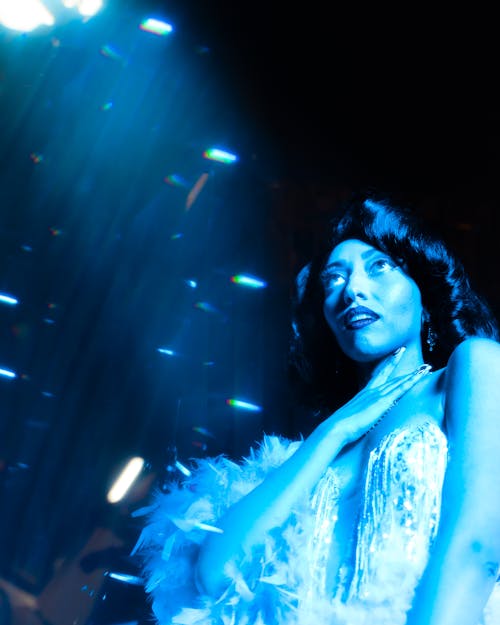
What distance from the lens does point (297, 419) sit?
8.12 ft

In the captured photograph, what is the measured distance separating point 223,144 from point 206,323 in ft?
2.58

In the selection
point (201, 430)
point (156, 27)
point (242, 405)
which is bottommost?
point (201, 430)

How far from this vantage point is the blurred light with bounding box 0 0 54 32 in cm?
184

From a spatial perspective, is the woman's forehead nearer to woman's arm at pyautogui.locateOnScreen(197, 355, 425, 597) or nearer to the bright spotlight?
woman's arm at pyautogui.locateOnScreen(197, 355, 425, 597)

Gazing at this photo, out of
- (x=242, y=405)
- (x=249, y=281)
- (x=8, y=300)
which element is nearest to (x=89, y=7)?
(x=8, y=300)

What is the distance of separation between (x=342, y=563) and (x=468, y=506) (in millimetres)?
342

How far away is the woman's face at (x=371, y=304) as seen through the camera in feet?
4.82

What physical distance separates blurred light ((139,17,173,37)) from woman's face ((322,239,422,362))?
126cm

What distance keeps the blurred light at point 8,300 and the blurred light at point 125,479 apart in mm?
715

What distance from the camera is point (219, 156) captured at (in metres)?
2.49

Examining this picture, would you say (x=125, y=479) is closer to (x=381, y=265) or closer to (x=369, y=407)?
(x=369, y=407)

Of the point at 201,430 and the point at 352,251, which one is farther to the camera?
the point at 201,430

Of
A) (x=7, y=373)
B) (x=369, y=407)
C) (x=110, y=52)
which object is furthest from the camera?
(x=110, y=52)

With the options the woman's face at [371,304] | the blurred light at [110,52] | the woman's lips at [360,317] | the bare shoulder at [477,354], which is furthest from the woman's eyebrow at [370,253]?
the blurred light at [110,52]
